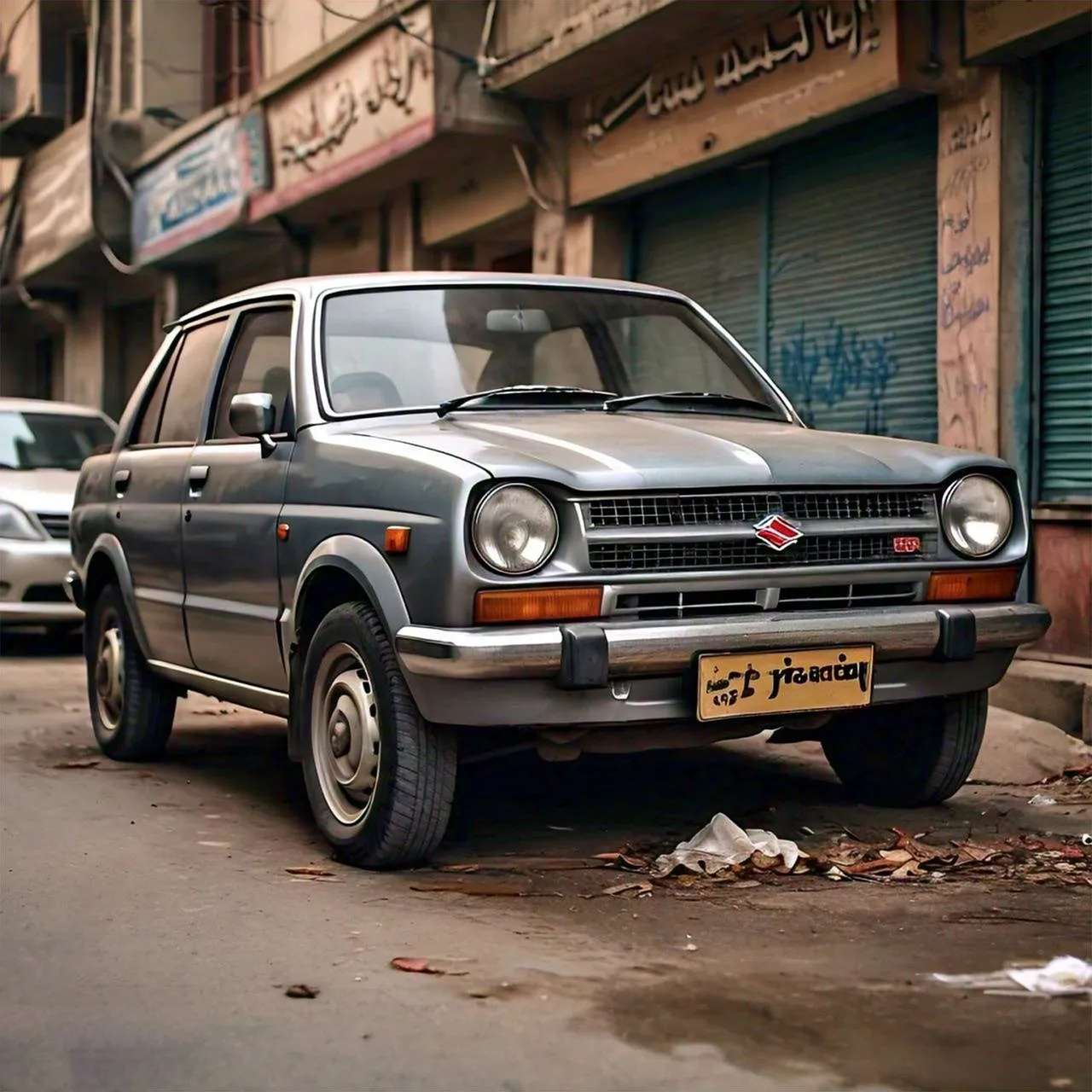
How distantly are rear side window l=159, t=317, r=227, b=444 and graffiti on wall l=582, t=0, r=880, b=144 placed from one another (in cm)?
465

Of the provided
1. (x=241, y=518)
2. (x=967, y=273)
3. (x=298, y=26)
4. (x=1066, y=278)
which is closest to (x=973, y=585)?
(x=241, y=518)

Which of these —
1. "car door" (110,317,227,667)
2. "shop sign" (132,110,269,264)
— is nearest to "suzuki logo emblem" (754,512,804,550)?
"car door" (110,317,227,667)

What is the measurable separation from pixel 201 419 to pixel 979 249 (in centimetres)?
447

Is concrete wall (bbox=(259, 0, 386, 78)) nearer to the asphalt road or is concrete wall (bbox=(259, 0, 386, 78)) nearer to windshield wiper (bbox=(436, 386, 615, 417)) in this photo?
windshield wiper (bbox=(436, 386, 615, 417))

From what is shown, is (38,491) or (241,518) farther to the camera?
(38,491)

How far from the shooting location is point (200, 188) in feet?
63.6

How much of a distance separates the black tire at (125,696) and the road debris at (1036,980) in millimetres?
3915

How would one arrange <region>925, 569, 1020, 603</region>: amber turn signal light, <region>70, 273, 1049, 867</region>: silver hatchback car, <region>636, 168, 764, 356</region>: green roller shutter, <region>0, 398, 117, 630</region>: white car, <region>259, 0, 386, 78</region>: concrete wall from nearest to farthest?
1. <region>70, 273, 1049, 867</region>: silver hatchback car
2. <region>925, 569, 1020, 603</region>: amber turn signal light
3. <region>0, 398, 117, 630</region>: white car
4. <region>636, 168, 764, 356</region>: green roller shutter
5. <region>259, 0, 386, 78</region>: concrete wall

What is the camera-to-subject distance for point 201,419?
646cm

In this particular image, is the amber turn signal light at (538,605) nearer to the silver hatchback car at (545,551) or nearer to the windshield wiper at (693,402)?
the silver hatchback car at (545,551)

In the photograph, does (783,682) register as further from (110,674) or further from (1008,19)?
(1008,19)

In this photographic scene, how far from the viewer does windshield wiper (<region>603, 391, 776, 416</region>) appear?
5.63 m

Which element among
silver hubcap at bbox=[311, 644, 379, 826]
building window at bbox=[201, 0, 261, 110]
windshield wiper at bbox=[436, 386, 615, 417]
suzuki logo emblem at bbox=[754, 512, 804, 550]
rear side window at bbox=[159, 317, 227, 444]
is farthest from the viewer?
building window at bbox=[201, 0, 261, 110]

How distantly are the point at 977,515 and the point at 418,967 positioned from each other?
225cm
